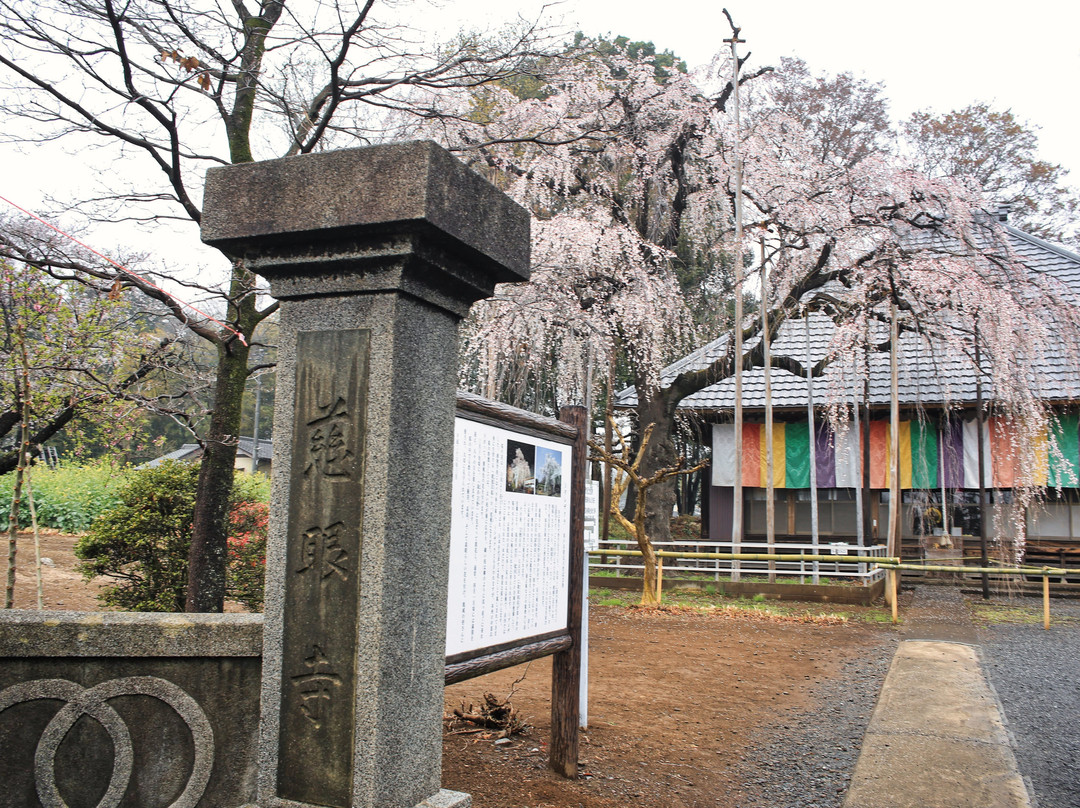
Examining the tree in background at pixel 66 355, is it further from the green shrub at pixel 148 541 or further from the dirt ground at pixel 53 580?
the dirt ground at pixel 53 580

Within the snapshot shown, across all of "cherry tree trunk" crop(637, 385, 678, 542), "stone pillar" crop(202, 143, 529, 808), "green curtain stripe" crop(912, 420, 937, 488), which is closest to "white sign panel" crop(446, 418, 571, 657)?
"stone pillar" crop(202, 143, 529, 808)

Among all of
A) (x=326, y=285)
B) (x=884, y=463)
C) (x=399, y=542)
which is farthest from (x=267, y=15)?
(x=884, y=463)

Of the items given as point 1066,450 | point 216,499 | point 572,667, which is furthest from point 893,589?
point 216,499

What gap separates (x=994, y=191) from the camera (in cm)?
2111

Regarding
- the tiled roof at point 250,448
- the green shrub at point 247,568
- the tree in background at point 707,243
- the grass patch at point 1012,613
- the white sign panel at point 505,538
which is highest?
the tree in background at point 707,243

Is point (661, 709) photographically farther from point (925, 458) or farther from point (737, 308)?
point (925, 458)

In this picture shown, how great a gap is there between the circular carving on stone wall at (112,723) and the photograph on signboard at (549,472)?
177cm

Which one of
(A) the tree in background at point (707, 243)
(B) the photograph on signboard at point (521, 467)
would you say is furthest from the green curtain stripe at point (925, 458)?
(B) the photograph on signboard at point (521, 467)

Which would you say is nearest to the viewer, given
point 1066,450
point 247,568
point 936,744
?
point 936,744

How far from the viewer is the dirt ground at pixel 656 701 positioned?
159 inches

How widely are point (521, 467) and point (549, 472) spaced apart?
37 cm

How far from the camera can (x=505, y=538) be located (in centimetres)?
338

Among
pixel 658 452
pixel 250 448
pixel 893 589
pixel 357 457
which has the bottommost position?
pixel 893 589

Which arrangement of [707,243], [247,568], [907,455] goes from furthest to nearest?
[707,243] → [907,455] → [247,568]
